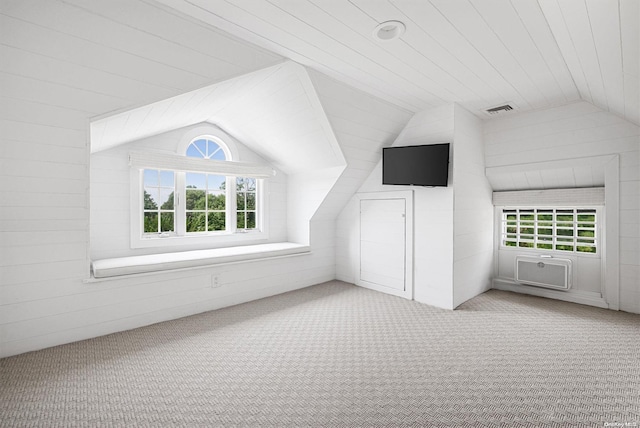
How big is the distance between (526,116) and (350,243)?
9.20 feet

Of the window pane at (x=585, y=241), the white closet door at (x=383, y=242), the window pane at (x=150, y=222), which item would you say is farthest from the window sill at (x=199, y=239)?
the window pane at (x=585, y=241)

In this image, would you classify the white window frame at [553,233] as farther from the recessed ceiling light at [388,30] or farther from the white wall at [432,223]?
the recessed ceiling light at [388,30]

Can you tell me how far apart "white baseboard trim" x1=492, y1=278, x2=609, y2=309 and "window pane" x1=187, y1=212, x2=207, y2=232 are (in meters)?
4.14

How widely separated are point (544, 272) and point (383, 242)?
2032mm

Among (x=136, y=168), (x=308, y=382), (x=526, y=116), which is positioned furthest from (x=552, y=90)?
(x=136, y=168)

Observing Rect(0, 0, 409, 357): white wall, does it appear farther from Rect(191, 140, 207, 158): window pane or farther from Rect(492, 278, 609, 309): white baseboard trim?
Rect(492, 278, 609, 309): white baseboard trim

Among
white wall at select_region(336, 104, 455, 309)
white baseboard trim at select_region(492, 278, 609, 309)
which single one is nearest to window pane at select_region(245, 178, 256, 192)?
white wall at select_region(336, 104, 455, 309)

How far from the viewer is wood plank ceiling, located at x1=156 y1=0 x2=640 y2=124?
1735 millimetres

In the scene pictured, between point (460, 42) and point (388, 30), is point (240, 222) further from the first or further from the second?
point (460, 42)

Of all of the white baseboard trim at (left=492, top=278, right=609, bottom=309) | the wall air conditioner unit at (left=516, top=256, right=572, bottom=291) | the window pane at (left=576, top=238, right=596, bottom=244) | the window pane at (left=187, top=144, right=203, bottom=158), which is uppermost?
the window pane at (left=187, top=144, right=203, bottom=158)

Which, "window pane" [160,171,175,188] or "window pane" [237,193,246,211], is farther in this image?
"window pane" [237,193,246,211]

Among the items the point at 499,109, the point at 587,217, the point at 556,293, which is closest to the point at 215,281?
the point at 499,109

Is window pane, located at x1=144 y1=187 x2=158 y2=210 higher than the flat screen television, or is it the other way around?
the flat screen television

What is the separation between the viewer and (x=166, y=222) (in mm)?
3730
